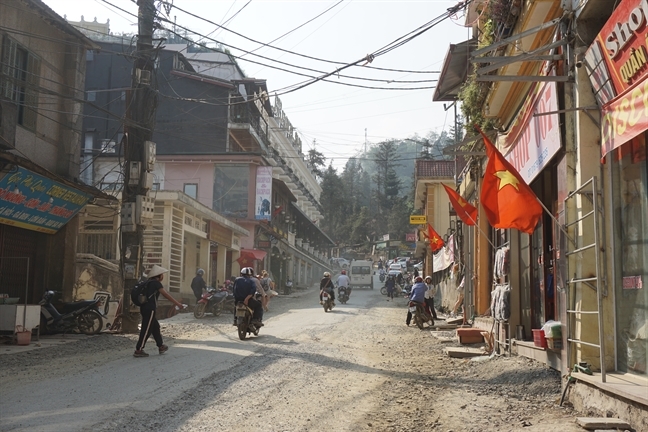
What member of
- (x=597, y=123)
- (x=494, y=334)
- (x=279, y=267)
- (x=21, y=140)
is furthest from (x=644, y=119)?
(x=279, y=267)

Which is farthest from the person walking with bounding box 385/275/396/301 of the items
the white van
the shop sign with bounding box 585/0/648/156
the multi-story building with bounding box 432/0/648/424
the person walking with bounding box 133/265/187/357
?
the shop sign with bounding box 585/0/648/156

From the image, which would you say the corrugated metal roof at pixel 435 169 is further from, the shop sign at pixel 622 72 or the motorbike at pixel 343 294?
the shop sign at pixel 622 72

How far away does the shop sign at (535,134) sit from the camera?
332 inches

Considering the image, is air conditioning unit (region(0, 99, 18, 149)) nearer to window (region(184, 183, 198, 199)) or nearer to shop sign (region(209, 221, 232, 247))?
shop sign (region(209, 221, 232, 247))

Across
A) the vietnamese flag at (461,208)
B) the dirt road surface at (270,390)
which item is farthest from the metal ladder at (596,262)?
the vietnamese flag at (461,208)

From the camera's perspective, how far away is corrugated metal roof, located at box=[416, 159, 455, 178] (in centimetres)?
3856

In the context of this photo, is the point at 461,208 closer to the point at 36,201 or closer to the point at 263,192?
the point at 36,201

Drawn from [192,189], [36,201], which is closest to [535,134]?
[36,201]

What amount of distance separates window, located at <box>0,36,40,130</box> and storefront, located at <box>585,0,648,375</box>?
479 inches

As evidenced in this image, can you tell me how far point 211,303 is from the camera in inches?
889

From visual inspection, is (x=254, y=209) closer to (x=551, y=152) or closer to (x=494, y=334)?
(x=494, y=334)

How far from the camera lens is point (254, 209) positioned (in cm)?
4128

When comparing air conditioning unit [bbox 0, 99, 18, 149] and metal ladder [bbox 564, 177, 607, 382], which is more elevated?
air conditioning unit [bbox 0, 99, 18, 149]

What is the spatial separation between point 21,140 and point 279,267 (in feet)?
127
